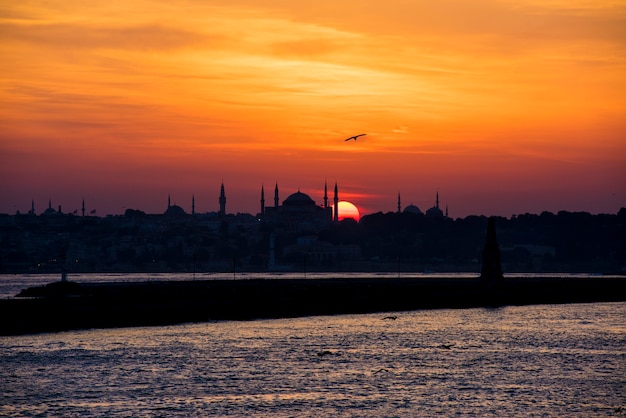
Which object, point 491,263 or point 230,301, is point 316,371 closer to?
point 230,301

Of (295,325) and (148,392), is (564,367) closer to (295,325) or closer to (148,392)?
(148,392)

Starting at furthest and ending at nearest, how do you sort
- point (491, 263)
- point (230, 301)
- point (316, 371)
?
point (491, 263), point (230, 301), point (316, 371)

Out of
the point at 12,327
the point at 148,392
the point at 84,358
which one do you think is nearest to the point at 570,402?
the point at 148,392

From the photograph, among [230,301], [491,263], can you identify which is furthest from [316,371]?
[491,263]

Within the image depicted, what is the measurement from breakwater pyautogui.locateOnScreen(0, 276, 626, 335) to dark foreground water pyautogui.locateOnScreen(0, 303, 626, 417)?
5288 millimetres

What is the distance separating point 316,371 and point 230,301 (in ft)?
160

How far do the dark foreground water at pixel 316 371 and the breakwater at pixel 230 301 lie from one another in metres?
5.29

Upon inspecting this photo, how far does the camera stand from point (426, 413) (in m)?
35.4

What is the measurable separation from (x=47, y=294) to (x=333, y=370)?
59.3 metres

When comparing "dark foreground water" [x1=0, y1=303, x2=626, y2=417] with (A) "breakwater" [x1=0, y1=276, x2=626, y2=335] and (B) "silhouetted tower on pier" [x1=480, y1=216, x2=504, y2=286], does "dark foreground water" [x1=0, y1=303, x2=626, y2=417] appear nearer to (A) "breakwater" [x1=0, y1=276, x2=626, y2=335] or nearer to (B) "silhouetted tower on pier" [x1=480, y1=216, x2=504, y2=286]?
(A) "breakwater" [x1=0, y1=276, x2=626, y2=335]

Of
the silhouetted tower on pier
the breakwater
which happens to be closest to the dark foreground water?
the breakwater

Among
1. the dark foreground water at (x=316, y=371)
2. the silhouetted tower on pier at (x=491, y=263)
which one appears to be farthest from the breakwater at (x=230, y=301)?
the dark foreground water at (x=316, y=371)

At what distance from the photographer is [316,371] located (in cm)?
4581

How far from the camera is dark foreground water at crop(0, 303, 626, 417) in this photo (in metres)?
36.6
